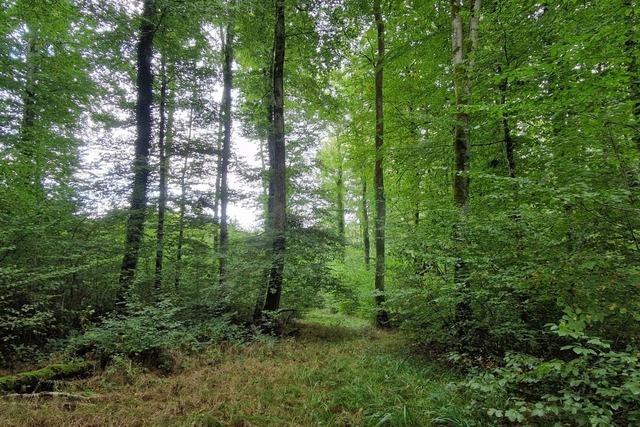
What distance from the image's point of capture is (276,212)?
9.12 meters

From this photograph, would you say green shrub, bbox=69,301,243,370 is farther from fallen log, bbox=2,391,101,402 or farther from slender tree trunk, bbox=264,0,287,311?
slender tree trunk, bbox=264,0,287,311

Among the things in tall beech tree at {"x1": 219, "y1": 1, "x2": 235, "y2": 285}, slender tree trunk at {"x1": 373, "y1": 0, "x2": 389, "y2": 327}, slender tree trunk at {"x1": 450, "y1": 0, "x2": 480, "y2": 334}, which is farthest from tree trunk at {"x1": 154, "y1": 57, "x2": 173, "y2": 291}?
slender tree trunk at {"x1": 450, "y1": 0, "x2": 480, "y2": 334}

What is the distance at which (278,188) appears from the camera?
905 cm

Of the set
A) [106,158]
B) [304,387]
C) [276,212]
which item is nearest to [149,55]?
[106,158]

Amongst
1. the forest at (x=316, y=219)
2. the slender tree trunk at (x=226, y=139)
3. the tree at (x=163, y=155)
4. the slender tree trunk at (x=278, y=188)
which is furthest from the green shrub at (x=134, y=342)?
the slender tree trunk at (x=226, y=139)

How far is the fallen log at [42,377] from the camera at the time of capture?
464 cm

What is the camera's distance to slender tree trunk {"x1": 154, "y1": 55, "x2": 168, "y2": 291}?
10305 millimetres

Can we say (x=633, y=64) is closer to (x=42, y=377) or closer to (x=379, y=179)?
(x=379, y=179)

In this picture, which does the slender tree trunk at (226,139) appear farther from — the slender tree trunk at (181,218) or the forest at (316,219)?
the slender tree trunk at (181,218)

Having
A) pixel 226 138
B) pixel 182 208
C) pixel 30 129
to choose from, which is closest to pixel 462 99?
pixel 226 138

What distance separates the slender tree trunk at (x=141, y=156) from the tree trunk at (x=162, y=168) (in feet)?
2.35

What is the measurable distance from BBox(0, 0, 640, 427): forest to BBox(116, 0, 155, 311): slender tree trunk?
62 millimetres

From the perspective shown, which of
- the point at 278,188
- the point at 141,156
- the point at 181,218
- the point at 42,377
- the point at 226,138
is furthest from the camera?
the point at 226,138

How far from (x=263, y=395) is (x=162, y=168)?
8720 mm
